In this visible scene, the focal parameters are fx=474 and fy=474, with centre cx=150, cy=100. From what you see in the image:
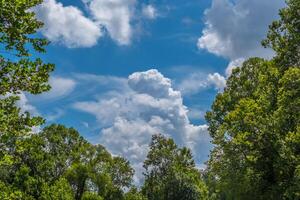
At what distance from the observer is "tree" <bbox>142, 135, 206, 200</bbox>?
76312 mm

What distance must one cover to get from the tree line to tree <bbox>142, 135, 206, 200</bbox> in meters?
0.17

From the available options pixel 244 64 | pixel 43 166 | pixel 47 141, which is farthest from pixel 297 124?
pixel 47 141

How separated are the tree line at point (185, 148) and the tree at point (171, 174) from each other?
17cm

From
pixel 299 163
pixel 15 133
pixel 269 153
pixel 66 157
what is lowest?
pixel 15 133

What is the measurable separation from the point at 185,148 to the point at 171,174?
18.7ft

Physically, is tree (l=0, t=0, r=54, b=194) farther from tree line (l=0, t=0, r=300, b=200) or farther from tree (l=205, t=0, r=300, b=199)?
tree (l=205, t=0, r=300, b=199)

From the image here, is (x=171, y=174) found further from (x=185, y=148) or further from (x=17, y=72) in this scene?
(x=17, y=72)

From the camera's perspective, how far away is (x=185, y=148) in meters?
80.8

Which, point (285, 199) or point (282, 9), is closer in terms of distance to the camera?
point (285, 199)

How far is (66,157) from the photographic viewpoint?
7244 centimetres

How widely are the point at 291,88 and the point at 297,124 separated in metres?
2.60

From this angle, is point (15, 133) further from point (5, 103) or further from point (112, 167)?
point (112, 167)

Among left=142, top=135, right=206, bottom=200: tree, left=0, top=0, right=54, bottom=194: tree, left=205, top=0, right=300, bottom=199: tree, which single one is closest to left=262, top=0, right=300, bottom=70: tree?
left=205, top=0, right=300, bottom=199: tree

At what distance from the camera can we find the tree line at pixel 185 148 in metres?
20.4
